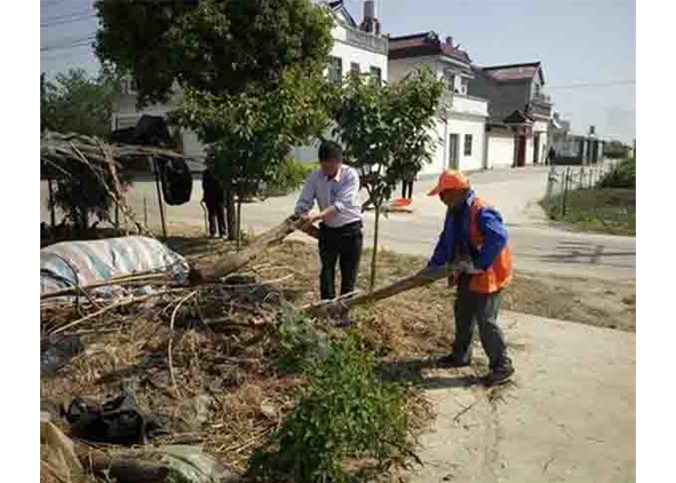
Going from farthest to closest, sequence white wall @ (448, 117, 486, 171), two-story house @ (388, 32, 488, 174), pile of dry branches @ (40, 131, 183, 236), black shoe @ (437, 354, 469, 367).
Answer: white wall @ (448, 117, 486, 171)
two-story house @ (388, 32, 488, 174)
pile of dry branches @ (40, 131, 183, 236)
black shoe @ (437, 354, 469, 367)

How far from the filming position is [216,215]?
9.83 m

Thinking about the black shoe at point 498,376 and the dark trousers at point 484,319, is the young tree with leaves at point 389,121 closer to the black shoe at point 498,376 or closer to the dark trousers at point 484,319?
the dark trousers at point 484,319

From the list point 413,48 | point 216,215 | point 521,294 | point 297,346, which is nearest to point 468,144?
point 413,48

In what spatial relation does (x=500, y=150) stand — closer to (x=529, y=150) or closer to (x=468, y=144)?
(x=468, y=144)

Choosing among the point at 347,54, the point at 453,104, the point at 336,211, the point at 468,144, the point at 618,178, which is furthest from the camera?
the point at 468,144

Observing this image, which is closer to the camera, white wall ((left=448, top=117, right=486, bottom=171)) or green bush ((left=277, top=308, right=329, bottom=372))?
green bush ((left=277, top=308, right=329, bottom=372))

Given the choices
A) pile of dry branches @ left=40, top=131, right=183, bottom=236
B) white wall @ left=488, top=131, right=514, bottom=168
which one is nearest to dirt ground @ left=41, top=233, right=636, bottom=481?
pile of dry branches @ left=40, top=131, right=183, bottom=236

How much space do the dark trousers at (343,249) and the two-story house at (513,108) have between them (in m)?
27.0

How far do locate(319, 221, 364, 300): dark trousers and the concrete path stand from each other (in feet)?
3.59

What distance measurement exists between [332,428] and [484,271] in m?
1.83

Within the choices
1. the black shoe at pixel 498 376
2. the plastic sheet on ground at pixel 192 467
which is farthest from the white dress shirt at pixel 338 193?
the plastic sheet on ground at pixel 192 467

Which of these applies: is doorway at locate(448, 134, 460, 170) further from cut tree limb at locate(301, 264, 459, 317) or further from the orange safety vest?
the orange safety vest

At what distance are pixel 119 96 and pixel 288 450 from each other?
17.9 m

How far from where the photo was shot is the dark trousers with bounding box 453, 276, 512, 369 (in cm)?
383
